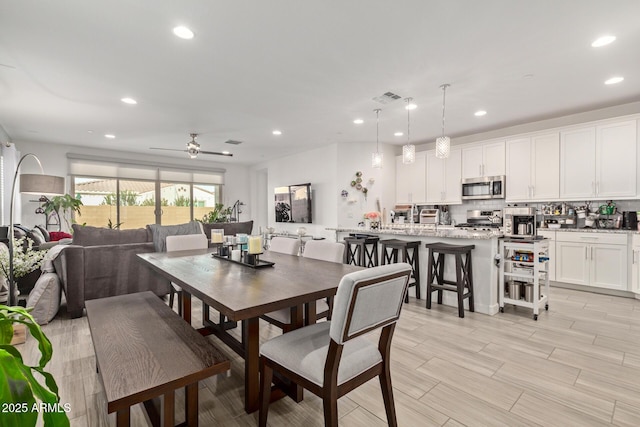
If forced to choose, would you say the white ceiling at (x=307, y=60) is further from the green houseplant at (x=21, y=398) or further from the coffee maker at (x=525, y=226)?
the green houseplant at (x=21, y=398)

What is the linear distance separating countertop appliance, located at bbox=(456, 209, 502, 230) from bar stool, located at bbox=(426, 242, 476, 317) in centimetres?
211

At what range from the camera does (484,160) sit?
544cm

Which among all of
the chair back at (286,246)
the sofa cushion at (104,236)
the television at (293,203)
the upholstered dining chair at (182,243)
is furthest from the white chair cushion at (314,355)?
the television at (293,203)

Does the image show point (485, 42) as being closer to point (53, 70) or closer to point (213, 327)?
point (213, 327)

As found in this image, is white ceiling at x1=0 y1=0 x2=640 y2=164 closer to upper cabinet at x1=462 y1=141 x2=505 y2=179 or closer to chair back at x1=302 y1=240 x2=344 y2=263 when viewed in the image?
upper cabinet at x1=462 y1=141 x2=505 y2=179

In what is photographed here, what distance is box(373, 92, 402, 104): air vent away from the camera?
380cm

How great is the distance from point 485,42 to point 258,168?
Result: 24.0 ft

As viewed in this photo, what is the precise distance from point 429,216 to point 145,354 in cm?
569

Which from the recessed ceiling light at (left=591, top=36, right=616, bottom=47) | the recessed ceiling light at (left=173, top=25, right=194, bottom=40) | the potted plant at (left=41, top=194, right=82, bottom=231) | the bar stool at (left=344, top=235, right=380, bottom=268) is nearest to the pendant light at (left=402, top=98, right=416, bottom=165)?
the bar stool at (left=344, top=235, right=380, bottom=268)

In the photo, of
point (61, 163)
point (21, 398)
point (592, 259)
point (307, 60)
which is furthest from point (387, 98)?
point (61, 163)

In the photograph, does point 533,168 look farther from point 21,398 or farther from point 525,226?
point 21,398

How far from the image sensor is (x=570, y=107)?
4.30 metres

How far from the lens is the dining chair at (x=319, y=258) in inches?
85.1

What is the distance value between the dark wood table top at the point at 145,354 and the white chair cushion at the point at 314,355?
0.85 ft
